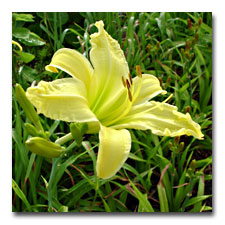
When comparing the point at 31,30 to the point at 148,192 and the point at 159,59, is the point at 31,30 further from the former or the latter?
the point at 148,192

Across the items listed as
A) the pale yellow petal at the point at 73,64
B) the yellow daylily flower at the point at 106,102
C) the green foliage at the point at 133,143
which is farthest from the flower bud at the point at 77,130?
the green foliage at the point at 133,143

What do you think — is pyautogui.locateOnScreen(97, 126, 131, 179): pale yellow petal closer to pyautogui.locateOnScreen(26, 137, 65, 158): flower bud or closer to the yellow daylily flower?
the yellow daylily flower

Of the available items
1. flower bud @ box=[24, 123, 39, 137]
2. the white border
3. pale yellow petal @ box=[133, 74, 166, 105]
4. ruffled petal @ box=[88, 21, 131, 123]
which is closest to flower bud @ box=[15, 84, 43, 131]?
flower bud @ box=[24, 123, 39, 137]
